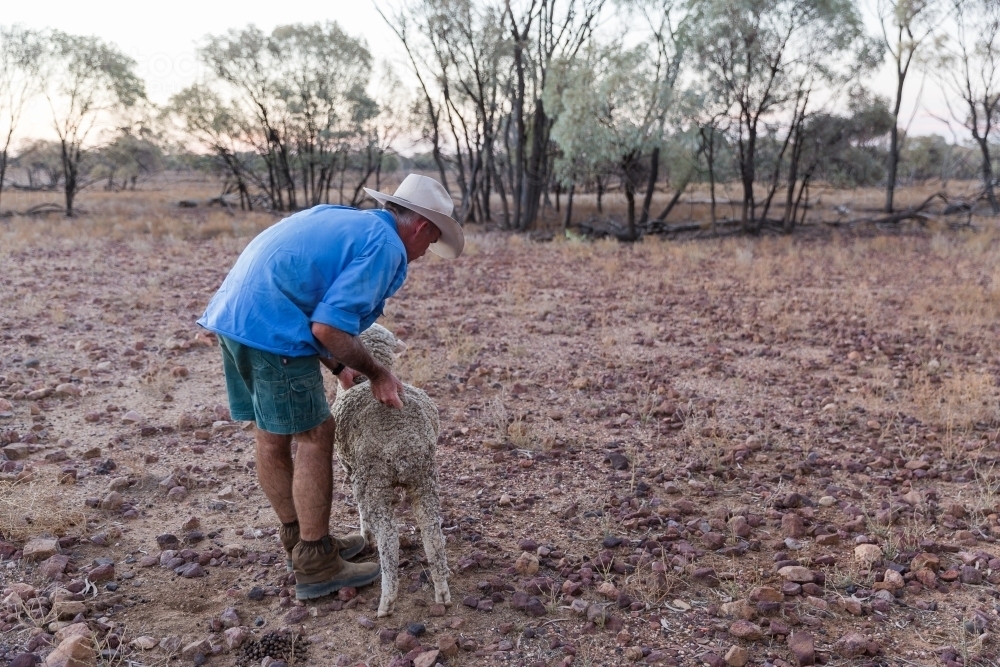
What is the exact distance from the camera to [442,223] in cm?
289

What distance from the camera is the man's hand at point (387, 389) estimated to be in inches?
113

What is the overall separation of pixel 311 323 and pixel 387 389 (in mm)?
415

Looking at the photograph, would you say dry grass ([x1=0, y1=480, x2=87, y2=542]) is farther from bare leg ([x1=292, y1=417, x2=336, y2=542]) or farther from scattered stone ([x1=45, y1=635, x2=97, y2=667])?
bare leg ([x1=292, y1=417, x2=336, y2=542])

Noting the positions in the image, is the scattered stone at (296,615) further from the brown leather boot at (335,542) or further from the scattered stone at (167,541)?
the scattered stone at (167,541)

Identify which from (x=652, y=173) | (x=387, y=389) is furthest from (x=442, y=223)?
(x=652, y=173)

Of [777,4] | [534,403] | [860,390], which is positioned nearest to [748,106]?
[777,4]

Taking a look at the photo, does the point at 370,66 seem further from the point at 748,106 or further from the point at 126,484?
the point at 126,484

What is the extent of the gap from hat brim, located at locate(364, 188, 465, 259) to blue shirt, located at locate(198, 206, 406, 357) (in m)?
0.12

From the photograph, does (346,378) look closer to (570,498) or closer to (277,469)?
(277,469)

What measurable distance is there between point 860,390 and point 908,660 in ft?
12.0

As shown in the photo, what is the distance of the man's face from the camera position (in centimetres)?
290

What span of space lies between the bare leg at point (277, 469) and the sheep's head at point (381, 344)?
56cm

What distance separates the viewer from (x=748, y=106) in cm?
1795

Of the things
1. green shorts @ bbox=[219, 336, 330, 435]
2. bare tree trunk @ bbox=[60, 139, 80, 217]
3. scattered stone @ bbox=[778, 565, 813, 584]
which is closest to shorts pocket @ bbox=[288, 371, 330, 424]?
green shorts @ bbox=[219, 336, 330, 435]
